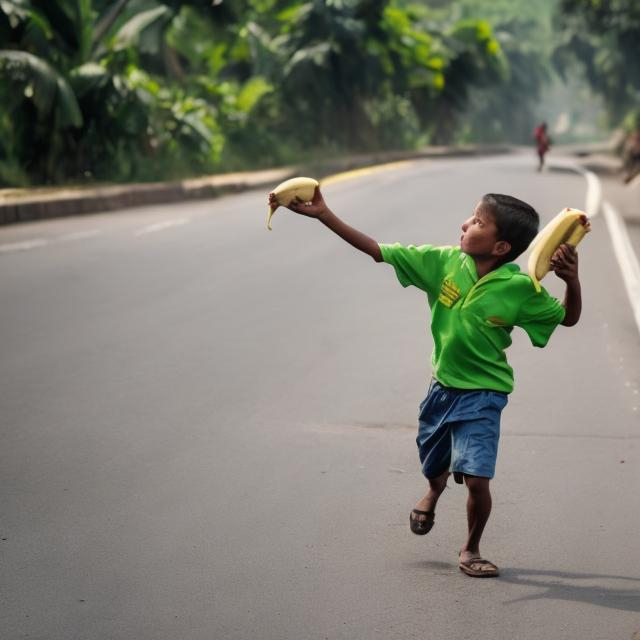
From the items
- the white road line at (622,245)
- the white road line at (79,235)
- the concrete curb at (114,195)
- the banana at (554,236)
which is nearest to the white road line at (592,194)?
the white road line at (622,245)

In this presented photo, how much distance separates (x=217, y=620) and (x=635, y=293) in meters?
7.78

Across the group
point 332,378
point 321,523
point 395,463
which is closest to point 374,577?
point 321,523

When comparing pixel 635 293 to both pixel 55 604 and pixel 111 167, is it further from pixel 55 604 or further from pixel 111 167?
pixel 111 167

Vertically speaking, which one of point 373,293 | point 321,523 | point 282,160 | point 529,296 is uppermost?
point 529,296

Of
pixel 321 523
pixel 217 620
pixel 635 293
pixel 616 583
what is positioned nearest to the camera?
pixel 217 620

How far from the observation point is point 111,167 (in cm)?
2283

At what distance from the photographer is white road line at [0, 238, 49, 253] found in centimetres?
1370

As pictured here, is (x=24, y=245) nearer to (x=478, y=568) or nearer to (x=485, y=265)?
(x=485, y=265)

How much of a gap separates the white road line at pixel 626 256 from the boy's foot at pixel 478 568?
5541 mm

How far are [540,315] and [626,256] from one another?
32.1 ft

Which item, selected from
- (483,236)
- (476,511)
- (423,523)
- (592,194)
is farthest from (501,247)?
(592,194)

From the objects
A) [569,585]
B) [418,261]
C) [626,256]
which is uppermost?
[418,261]

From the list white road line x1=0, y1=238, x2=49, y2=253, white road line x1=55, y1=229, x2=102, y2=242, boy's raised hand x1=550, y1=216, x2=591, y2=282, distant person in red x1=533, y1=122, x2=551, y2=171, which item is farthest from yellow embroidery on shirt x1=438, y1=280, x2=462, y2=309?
distant person in red x1=533, y1=122, x2=551, y2=171

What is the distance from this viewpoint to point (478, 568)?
4.36 metres
